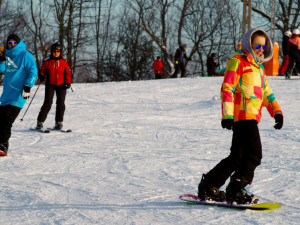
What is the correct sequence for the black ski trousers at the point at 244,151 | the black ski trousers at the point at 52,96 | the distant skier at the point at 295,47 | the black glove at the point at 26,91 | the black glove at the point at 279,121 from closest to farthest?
the black ski trousers at the point at 244,151
the black glove at the point at 279,121
the black glove at the point at 26,91
the black ski trousers at the point at 52,96
the distant skier at the point at 295,47

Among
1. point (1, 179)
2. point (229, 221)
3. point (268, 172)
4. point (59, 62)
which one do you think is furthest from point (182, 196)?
point (59, 62)

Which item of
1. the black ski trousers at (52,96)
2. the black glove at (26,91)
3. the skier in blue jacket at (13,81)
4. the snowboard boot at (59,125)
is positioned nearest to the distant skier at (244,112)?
the black glove at (26,91)

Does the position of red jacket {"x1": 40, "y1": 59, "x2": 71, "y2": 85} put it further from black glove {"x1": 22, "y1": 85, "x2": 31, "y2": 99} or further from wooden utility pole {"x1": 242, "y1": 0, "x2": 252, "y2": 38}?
wooden utility pole {"x1": 242, "y1": 0, "x2": 252, "y2": 38}

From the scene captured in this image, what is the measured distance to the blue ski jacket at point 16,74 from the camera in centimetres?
539

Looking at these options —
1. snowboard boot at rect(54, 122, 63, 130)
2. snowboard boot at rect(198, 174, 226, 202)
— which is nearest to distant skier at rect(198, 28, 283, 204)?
snowboard boot at rect(198, 174, 226, 202)

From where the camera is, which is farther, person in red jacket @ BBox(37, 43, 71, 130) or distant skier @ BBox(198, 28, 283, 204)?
person in red jacket @ BBox(37, 43, 71, 130)

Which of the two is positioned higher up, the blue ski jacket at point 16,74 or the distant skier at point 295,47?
the distant skier at point 295,47

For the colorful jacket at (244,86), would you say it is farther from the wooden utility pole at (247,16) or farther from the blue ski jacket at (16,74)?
the wooden utility pole at (247,16)

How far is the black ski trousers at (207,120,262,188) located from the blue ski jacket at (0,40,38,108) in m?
3.18

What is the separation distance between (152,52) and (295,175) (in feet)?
93.9

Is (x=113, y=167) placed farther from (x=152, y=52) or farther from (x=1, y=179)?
(x=152, y=52)

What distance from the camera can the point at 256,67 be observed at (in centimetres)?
316

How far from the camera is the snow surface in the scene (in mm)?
3057

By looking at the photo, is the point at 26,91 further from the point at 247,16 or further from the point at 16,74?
the point at 247,16
